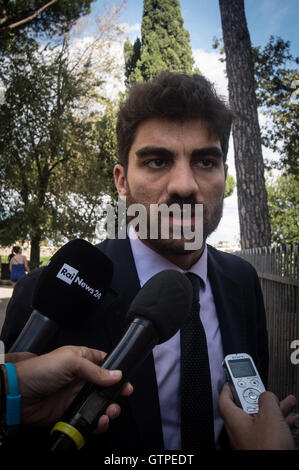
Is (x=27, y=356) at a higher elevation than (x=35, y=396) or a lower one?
higher

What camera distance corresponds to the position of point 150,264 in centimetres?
201

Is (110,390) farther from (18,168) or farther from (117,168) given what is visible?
(18,168)

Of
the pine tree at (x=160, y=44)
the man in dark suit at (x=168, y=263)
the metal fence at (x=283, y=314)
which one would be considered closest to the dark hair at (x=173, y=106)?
the man in dark suit at (x=168, y=263)

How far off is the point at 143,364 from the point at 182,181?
2.74 ft

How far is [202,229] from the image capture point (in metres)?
1.93

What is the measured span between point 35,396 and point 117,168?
4.64 feet

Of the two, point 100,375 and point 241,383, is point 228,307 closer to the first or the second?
point 241,383

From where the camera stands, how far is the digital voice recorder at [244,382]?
4.36 feet

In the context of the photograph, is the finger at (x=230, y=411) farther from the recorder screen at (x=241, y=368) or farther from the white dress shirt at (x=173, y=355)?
the white dress shirt at (x=173, y=355)

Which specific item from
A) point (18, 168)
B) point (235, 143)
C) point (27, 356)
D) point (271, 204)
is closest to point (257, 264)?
point (235, 143)

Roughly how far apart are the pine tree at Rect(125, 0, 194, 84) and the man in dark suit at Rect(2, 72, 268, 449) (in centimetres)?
2228

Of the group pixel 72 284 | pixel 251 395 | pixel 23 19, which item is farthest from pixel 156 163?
pixel 23 19

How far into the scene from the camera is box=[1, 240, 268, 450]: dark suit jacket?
5.12ft
